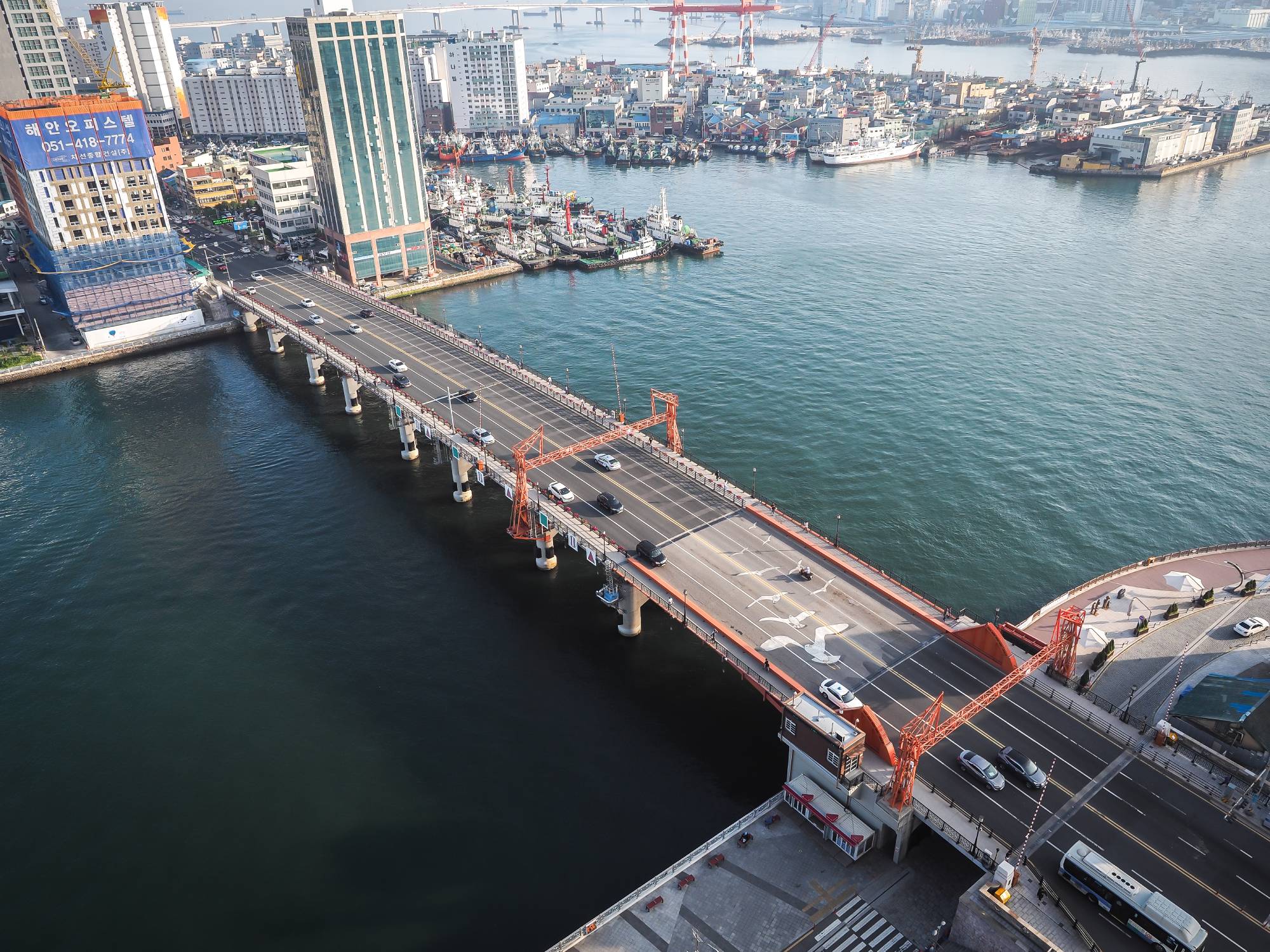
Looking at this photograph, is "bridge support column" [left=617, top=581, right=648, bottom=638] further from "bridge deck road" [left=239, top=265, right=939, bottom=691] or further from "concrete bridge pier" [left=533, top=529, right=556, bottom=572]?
"concrete bridge pier" [left=533, top=529, right=556, bottom=572]

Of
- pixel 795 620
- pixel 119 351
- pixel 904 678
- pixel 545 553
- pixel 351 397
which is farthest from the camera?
pixel 119 351

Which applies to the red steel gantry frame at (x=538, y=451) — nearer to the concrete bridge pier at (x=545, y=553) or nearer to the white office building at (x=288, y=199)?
the concrete bridge pier at (x=545, y=553)

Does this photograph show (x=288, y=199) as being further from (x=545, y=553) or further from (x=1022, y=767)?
(x=1022, y=767)

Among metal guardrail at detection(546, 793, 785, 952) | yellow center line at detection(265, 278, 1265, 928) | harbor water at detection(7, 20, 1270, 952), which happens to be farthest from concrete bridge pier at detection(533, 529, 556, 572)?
metal guardrail at detection(546, 793, 785, 952)

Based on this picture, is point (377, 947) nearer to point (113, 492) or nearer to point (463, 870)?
point (463, 870)

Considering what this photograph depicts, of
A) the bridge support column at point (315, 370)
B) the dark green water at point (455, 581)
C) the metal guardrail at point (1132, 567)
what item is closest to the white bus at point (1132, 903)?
the dark green water at point (455, 581)

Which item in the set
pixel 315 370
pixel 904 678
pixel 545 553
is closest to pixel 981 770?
pixel 904 678
